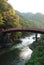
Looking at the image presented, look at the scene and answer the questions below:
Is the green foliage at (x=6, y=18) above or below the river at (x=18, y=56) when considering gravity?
above

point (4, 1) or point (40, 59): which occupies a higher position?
point (4, 1)

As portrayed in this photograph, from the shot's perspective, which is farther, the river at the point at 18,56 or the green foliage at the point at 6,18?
the green foliage at the point at 6,18

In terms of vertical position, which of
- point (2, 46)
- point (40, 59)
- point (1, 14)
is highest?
point (1, 14)

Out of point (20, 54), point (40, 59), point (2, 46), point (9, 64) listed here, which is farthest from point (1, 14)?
point (40, 59)

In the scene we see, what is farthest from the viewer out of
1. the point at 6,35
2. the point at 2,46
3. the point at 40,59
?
the point at 6,35

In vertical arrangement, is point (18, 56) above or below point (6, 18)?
below

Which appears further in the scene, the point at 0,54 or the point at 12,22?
the point at 12,22

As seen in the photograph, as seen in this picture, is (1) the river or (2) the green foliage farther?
(2) the green foliage

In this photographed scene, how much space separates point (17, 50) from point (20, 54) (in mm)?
4752

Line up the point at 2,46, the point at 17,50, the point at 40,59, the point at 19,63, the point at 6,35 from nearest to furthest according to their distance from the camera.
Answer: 1. the point at 40,59
2. the point at 19,63
3. the point at 17,50
4. the point at 2,46
5. the point at 6,35

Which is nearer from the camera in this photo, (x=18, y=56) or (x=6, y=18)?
(x=18, y=56)

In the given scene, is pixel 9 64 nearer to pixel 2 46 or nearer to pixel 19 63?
pixel 19 63

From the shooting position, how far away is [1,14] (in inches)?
3120

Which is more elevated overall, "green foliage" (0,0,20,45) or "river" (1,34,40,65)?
"green foliage" (0,0,20,45)
